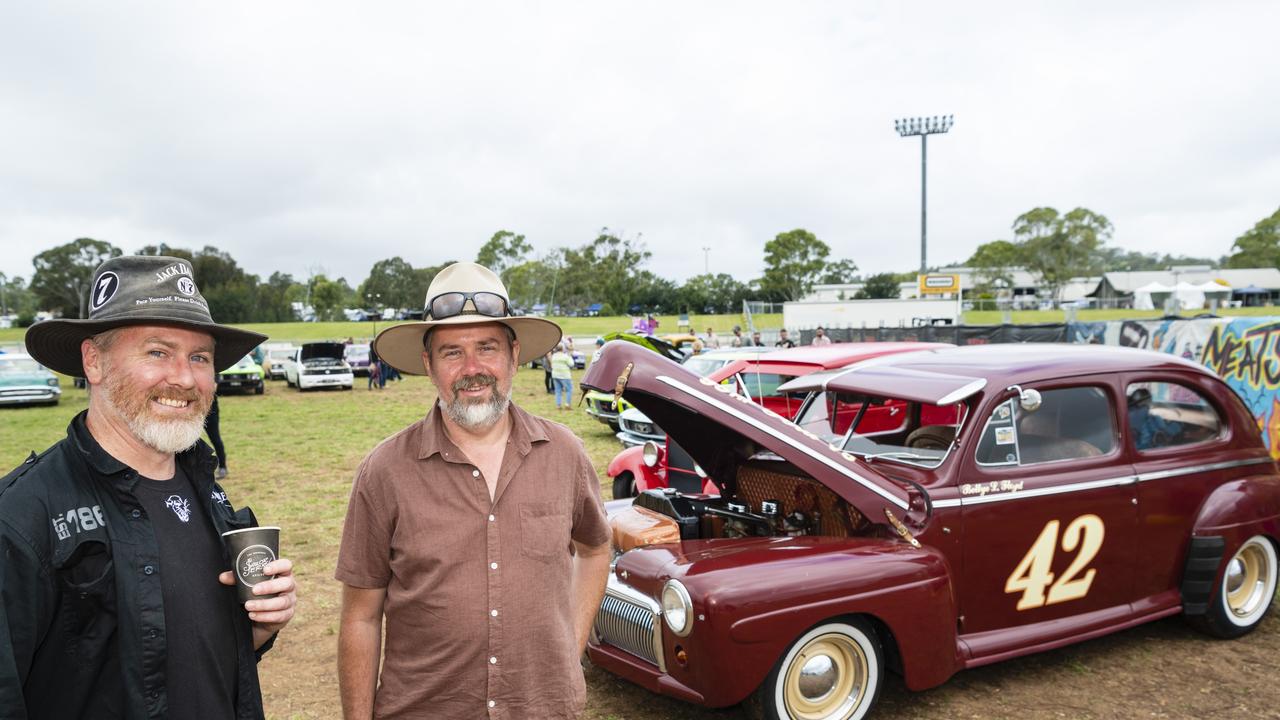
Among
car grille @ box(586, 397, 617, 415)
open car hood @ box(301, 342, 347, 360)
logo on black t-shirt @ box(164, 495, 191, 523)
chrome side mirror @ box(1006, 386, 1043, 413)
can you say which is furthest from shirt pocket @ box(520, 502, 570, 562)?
open car hood @ box(301, 342, 347, 360)

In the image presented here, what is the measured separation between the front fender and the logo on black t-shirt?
5.43 metres

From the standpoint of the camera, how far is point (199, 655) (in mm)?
1797

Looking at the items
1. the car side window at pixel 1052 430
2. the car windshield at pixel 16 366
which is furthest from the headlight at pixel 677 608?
the car windshield at pixel 16 366

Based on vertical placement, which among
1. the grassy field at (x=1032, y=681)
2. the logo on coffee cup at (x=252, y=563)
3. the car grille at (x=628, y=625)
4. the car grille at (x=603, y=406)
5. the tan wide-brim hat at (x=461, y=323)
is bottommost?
the grassy field at (x=1032, y=681)

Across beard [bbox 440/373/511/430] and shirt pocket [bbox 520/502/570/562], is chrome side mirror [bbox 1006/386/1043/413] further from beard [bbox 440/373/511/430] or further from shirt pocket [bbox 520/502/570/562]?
beard [bbox 440/373/511/430]

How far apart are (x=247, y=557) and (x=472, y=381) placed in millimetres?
801

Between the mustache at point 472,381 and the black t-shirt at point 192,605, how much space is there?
76 cm

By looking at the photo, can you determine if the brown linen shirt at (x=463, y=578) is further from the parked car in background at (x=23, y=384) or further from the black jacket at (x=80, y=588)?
the parked car in background at (x=23, y=384)

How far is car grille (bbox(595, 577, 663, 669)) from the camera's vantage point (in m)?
3.77

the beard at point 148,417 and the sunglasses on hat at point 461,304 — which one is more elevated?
the sunglasses on hat at point 461,304

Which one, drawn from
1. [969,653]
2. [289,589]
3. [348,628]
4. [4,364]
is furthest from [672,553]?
[4,364]

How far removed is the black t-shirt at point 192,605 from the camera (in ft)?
5.78

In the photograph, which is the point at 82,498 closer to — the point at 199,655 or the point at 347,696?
the point at 199,655

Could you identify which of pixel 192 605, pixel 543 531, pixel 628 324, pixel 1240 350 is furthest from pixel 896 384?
pixel 628 324
